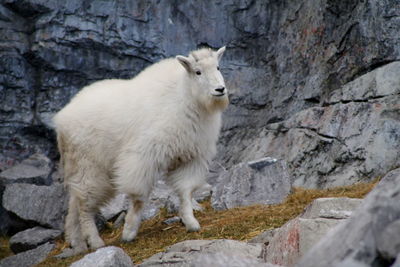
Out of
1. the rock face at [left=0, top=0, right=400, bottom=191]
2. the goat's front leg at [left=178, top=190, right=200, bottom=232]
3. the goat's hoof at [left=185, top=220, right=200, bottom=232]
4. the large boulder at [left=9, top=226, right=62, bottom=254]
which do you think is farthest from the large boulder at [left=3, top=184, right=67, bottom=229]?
the goat's hoof at [left=185, top=220, right=200, bottom=232]

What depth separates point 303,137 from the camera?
433 inches

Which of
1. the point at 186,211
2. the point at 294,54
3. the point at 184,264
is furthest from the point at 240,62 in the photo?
the point at 184,264

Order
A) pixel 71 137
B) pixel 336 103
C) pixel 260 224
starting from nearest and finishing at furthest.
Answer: pixel 260 224
pixel 71 137
pixel 336 103

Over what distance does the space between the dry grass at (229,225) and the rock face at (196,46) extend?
2.84 m

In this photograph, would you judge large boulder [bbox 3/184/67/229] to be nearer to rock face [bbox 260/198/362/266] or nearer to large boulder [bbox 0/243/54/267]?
large boulder [bbox 0/243/54/267]

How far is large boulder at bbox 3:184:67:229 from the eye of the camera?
35.2ft

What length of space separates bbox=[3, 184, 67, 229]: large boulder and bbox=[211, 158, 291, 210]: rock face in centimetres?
310

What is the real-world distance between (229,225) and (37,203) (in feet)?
16.0

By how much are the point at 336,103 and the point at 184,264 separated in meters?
6.44

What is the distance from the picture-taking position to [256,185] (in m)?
9.11

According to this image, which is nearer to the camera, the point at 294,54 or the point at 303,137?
the point at 303,137

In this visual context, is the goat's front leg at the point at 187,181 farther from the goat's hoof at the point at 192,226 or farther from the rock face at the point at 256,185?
the rock face at the point at 256,185

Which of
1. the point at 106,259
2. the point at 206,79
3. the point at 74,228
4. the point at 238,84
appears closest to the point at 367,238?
the point at 106,259

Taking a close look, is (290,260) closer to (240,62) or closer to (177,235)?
(177,235)
